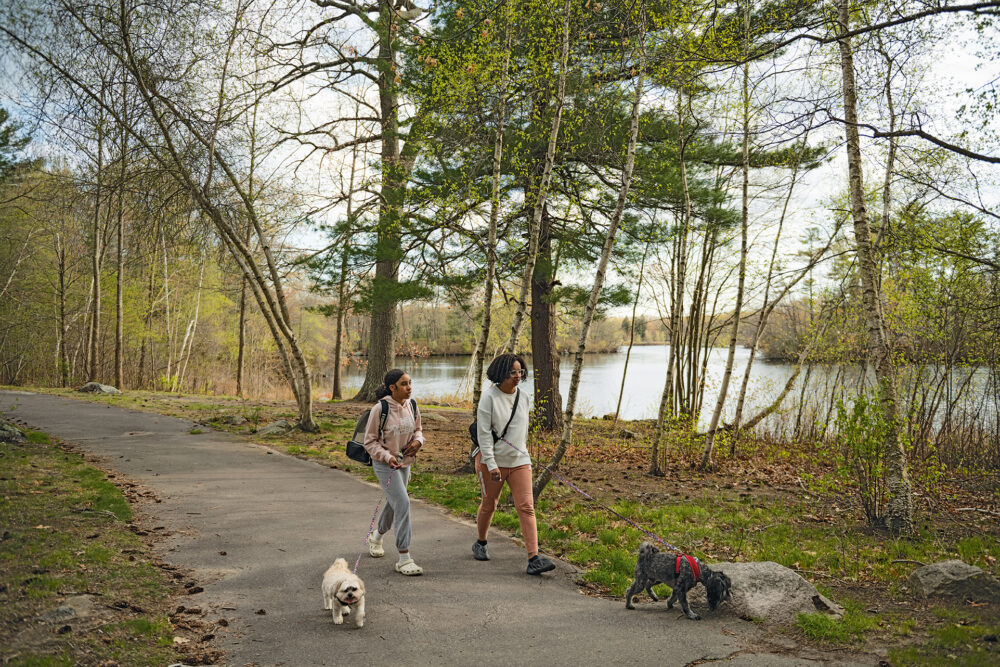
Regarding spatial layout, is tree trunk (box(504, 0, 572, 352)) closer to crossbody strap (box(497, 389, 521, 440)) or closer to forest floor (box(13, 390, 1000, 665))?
forest floor (box(13, 390, 1000, 665))

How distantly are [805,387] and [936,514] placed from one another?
7.80 meters

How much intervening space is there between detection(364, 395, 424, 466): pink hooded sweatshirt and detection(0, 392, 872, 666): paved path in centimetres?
113

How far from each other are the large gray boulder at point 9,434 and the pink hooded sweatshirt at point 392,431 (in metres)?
8.28

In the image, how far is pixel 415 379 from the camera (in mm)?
38688

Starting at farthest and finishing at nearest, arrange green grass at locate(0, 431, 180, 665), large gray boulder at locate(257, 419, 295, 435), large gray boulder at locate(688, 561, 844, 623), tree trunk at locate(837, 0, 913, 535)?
large gray boulder at locate(257, 419, 295, 435)
tree trunk at locate(837, 0, 913, 535)
large gray boulder at locate(688, 561, 844, 623)
green grass at locate(0, 431, 180, 665)

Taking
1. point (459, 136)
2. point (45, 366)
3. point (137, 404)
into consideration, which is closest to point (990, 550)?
point (459, 136)

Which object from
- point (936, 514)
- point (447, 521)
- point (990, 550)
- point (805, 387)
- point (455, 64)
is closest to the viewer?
point (990, 550)

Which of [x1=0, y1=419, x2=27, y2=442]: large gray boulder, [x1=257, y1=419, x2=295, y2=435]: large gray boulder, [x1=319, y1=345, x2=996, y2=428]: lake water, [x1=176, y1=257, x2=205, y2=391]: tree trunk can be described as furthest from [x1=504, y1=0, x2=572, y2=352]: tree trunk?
[x1=176, y1=257, x2=205, y2=391]: tree trunk

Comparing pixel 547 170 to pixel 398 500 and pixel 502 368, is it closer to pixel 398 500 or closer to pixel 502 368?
pixel 502 368

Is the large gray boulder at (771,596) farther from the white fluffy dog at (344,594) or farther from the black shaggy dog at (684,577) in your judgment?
the white fluffy dog at (344,594)

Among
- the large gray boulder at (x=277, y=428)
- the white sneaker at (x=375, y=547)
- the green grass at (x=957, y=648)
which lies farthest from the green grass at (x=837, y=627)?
the large gray boulder at (x=277, y=428)

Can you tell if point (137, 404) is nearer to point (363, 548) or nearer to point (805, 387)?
point (363, 548)

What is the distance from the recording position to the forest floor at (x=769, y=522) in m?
4.54

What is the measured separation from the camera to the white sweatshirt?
216 inches
